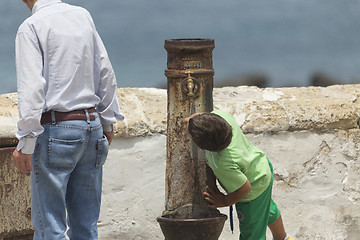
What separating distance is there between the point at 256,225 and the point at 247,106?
48.9 inches

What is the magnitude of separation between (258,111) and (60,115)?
1.98 meters

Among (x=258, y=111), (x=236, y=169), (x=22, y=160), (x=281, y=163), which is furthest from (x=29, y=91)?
(x=281, y=163)

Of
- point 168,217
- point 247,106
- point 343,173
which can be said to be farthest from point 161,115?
point 343,173

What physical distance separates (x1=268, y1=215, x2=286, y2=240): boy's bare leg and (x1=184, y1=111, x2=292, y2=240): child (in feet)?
0.62

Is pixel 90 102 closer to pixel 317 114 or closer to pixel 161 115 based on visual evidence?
pixel 161 115

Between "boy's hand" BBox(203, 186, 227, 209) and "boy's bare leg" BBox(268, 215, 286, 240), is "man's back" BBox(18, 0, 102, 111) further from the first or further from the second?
"boy's bare leg" BBox(268, 215, 286, 240)

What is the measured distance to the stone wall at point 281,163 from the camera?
490 cm

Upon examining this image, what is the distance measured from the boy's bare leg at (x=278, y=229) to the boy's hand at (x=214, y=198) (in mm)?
520

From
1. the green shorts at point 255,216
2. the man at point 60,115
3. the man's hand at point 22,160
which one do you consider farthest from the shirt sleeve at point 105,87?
the green shorts at point 255,216

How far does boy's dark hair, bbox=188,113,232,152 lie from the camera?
3.77 meters

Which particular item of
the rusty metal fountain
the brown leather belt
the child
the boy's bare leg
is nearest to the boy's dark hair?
the child

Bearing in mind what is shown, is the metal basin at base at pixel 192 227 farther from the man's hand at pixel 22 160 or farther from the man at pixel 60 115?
the man's hand at pixel 22 160

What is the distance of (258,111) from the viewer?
5082 millimetres

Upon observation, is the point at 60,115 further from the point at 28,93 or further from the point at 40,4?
the point at 40,4
